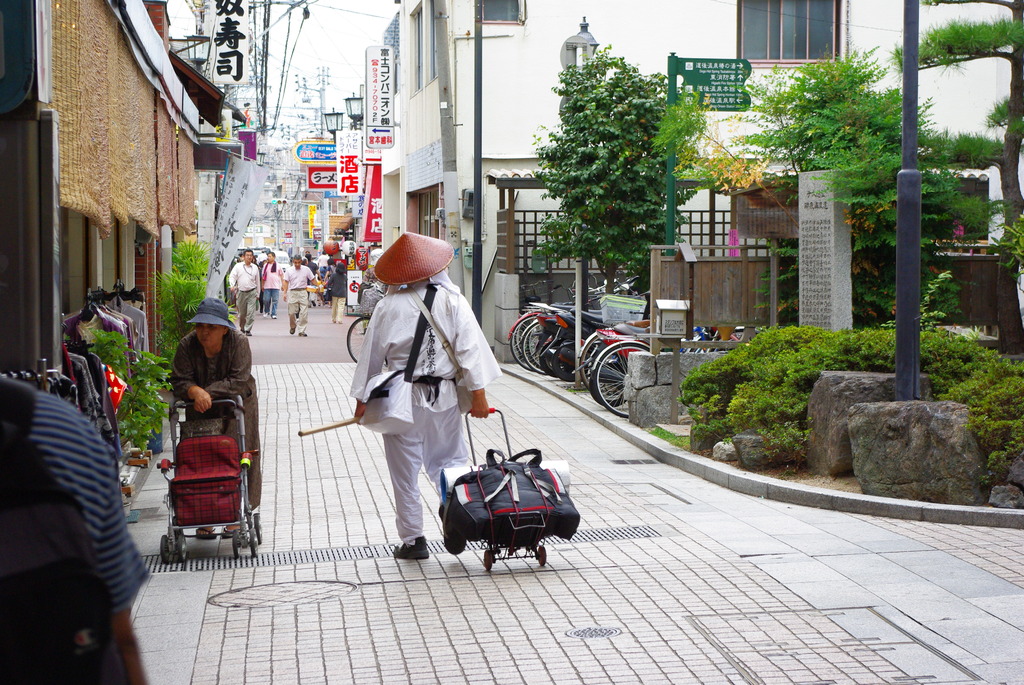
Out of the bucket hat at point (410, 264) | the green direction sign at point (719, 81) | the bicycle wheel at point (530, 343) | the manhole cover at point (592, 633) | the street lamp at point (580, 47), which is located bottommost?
the manhole cover at point (592, 633)

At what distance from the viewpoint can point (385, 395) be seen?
23.2 feet

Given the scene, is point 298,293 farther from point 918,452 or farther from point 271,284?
point 918,452

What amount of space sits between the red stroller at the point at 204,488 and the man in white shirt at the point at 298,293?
19.9 metres

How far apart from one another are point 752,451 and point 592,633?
15.0ft

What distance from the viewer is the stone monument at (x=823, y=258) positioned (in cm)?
1263

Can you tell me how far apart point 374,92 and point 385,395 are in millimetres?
Result: 25195

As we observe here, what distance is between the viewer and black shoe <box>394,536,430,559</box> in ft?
23.8

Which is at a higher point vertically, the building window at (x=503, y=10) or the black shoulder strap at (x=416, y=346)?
the building window at (x=503, y=10)

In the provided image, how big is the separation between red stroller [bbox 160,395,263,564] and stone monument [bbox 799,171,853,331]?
7.46 meters

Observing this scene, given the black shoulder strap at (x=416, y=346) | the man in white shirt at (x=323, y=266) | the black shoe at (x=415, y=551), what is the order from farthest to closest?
the man in white shirt at (x=323, y=266) → the black shoe at (x=415, y=551) → the black shoulder strap at (x=416, y=346)

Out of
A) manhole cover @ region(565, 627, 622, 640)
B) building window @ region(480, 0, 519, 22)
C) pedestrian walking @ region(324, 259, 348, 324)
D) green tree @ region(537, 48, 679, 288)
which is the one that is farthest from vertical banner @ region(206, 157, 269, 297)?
pedestrian walking @ region(324, 259, 348, 324)

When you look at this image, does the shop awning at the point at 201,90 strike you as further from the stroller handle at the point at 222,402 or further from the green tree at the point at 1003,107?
the green tree at the point at 1003,107

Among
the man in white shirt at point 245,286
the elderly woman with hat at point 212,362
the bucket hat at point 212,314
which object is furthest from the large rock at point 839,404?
the man in white shirt at point 245,286

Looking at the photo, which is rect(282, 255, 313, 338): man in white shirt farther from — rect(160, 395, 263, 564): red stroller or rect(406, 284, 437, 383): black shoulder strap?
rect(406, 284, 437, 383): black shoulder strap
